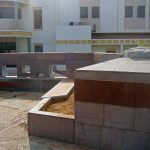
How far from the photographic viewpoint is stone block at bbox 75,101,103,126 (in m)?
5.03

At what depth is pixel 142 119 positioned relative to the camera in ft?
15.5

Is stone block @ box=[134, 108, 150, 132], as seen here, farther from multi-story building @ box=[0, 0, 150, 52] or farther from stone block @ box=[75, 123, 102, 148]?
multi-story building @ box=[0, 0, 150, 52]

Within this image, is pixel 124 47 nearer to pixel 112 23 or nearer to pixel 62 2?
pixel 112 23

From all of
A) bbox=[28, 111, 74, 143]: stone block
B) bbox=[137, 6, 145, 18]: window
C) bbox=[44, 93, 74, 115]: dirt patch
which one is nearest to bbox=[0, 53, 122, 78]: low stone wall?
bbox=[44, 93, 74, 115]: dirt patch

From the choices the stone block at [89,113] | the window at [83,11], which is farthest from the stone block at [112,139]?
the window at [83,11]

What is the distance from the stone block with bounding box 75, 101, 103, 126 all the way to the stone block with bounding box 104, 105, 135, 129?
107 mm

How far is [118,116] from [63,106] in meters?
1.95

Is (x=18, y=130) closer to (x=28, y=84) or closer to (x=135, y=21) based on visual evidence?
(x=28, y=84)

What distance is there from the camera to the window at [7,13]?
111 feet

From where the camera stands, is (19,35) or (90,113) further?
(19,35)

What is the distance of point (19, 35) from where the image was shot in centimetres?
3297

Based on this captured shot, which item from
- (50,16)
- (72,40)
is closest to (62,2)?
(50,16)

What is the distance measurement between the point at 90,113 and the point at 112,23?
98.7 feet

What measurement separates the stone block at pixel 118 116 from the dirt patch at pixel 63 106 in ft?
3.75
